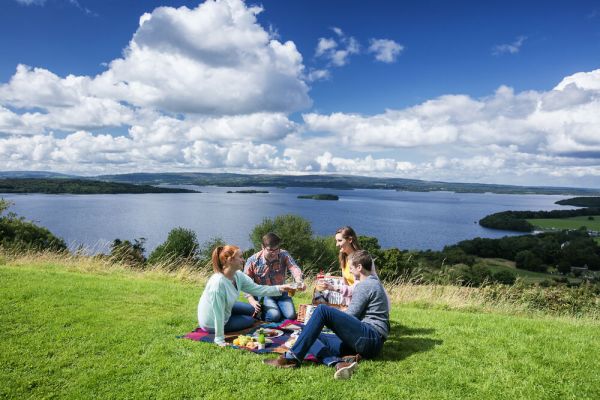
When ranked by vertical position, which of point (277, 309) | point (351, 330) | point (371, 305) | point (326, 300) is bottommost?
point (277, 309)

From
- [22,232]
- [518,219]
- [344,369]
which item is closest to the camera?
[344,369]

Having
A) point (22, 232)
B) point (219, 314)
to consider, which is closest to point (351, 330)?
point (219, 314)

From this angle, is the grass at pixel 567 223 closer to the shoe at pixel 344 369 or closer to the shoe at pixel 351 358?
the shoe at pixel 351 358

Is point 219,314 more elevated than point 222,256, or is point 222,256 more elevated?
point 222,256

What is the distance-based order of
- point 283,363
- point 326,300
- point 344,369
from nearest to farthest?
point 344,369, point 283,363, point 326,300

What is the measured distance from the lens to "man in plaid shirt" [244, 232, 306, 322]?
23.2 ft

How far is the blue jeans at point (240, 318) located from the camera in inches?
244

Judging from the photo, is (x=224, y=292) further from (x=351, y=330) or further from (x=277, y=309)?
(x=351, y=330)

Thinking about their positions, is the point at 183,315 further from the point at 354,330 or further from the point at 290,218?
the point at 290,218

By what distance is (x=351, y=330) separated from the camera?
4.98 m

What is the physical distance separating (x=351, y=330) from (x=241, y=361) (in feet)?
4.87

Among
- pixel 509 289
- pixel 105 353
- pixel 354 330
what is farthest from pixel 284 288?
pixel 509 289

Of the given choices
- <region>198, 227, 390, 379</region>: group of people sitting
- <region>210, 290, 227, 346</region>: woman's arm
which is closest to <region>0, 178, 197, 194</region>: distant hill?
<region>198, 227, 390, 379</region>: group of people sitting

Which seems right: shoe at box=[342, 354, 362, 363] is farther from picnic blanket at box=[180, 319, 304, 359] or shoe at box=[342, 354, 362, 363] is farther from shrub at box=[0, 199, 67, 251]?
shrub at box=[0, 199, 67, 251]
